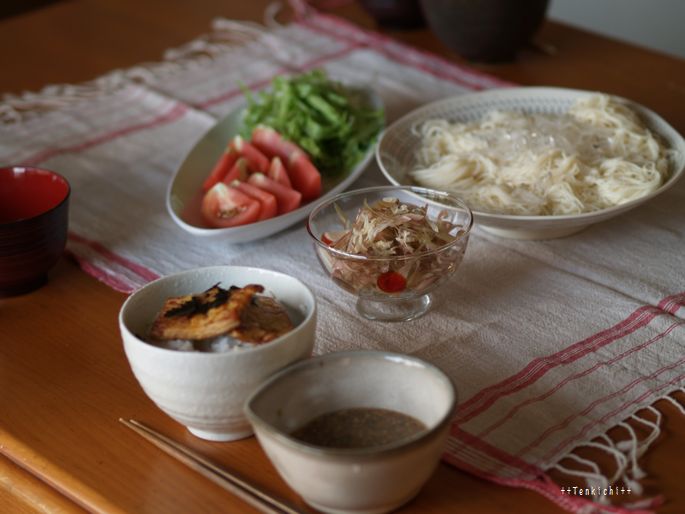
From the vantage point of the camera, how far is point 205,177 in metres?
1.53

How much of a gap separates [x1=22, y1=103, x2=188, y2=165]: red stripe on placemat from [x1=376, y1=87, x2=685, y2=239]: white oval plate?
0.54 m

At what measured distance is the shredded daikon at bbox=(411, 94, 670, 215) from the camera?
1.29 m

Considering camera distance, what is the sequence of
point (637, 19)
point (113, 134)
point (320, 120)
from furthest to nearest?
1. point (637, 19)
2. point (113, 134)
3. point (320, 120)

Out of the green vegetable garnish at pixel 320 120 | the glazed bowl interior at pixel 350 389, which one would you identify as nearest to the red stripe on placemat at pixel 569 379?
the glazed bowl interior at pixel 350 389

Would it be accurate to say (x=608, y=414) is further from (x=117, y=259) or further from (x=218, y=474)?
(x=117, y=259)

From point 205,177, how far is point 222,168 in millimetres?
72

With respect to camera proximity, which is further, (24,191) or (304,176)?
(304,176)

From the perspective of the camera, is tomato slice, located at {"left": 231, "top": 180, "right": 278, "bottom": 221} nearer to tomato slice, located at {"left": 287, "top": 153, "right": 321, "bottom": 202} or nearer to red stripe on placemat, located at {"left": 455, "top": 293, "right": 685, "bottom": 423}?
tomato slice, located at {"left": 287, "top": 153, "right": 321, "bottom": 202}

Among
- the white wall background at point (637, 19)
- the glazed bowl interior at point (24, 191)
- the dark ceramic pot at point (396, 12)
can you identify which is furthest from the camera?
the white wall background at point (637, 19)

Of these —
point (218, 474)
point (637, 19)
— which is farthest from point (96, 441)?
point (637, 19)

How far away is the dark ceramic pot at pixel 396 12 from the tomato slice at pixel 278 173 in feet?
2.79

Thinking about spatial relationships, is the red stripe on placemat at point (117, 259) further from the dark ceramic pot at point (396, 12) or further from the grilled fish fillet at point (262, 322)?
the dark ceramic pot at point (396, 12)

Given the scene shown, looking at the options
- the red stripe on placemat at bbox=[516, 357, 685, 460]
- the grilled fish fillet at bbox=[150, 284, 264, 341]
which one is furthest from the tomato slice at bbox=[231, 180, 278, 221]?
the red stripe on placemat at bbox=[516, 357, 685, 460]

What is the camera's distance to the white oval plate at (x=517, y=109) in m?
1.24
